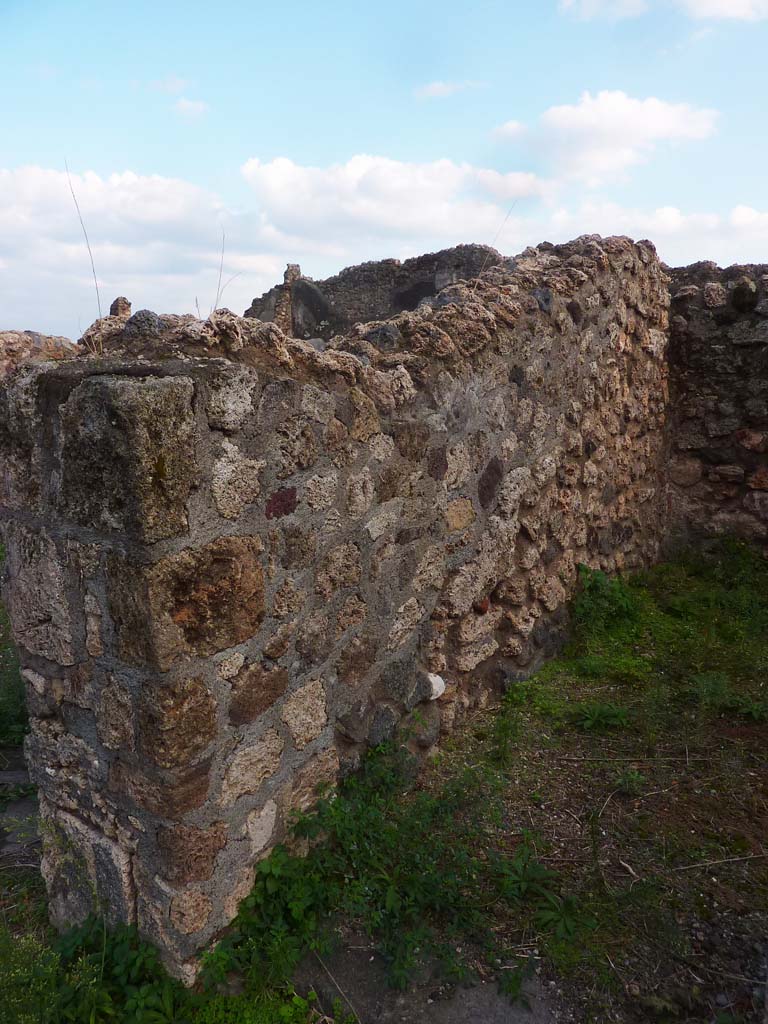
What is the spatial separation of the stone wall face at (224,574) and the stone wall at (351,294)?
204 inches

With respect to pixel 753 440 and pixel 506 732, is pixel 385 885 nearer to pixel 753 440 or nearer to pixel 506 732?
pixel 506 732

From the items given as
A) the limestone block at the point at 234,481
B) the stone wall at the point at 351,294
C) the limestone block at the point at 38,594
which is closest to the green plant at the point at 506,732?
the limestone block at the point at 234,481

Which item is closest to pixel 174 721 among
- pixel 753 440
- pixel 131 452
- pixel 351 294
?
pixel 131 452

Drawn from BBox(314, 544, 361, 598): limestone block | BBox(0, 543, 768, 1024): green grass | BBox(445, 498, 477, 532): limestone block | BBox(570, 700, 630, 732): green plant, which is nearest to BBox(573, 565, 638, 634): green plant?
BBox(0, 543, 768, 1024): green grass

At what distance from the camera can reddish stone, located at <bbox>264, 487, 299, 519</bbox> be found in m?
1.99

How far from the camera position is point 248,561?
1916 mm

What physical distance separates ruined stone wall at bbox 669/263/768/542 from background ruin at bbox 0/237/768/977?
1.51 meters

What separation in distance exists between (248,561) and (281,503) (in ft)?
0.67

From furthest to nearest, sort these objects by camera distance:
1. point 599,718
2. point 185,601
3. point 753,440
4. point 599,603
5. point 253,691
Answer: point 753,440, point 599,603, point 599,718, point 253,691, point 185,601

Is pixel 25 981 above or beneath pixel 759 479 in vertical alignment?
beneath

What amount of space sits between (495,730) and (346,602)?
1038 millimetres

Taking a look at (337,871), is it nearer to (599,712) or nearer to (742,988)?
(742,988)

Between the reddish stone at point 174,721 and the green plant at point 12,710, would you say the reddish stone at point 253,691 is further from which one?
the green plant at point 12,710

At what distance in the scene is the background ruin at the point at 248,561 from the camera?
1.73 m
